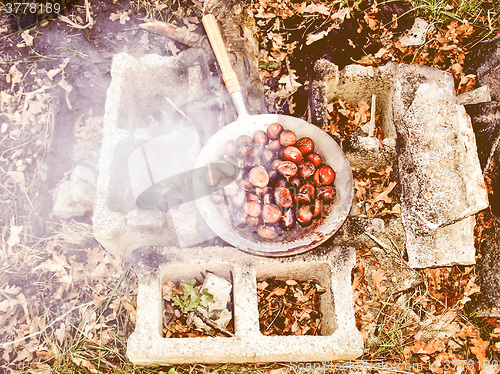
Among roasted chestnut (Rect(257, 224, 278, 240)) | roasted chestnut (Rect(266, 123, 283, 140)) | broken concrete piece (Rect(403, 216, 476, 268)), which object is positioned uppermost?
roasted chestnut (Rect(266, 123, 283, 140))

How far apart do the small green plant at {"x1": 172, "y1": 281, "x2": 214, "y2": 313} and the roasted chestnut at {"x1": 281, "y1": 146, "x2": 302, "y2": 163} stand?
146 centimetres

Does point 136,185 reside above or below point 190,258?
above

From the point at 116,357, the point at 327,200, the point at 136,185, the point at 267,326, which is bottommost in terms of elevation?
the point at 116,357

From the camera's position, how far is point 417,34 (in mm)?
4527

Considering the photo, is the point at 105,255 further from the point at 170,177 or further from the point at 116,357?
the point at 170,177

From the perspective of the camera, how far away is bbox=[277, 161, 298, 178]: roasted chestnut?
2.69 meters

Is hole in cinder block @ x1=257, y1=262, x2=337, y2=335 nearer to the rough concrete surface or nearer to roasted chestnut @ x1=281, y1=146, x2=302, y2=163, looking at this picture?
the rough concrete surface

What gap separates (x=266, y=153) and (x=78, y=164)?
256 cm

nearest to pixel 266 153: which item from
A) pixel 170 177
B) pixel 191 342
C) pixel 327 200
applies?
pixel 327 200

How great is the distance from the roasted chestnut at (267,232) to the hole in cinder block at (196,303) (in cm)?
65

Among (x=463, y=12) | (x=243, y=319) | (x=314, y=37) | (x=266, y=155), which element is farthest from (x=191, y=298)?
(x=463, y=12)

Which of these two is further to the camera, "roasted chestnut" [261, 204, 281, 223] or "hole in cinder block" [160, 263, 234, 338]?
"hole in cinder block" [160, 263, 234, 338]

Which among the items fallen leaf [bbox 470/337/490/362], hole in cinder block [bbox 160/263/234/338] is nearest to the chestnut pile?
hole in cinder block [bbox 160/263/234/338]

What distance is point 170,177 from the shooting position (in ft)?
9.78
